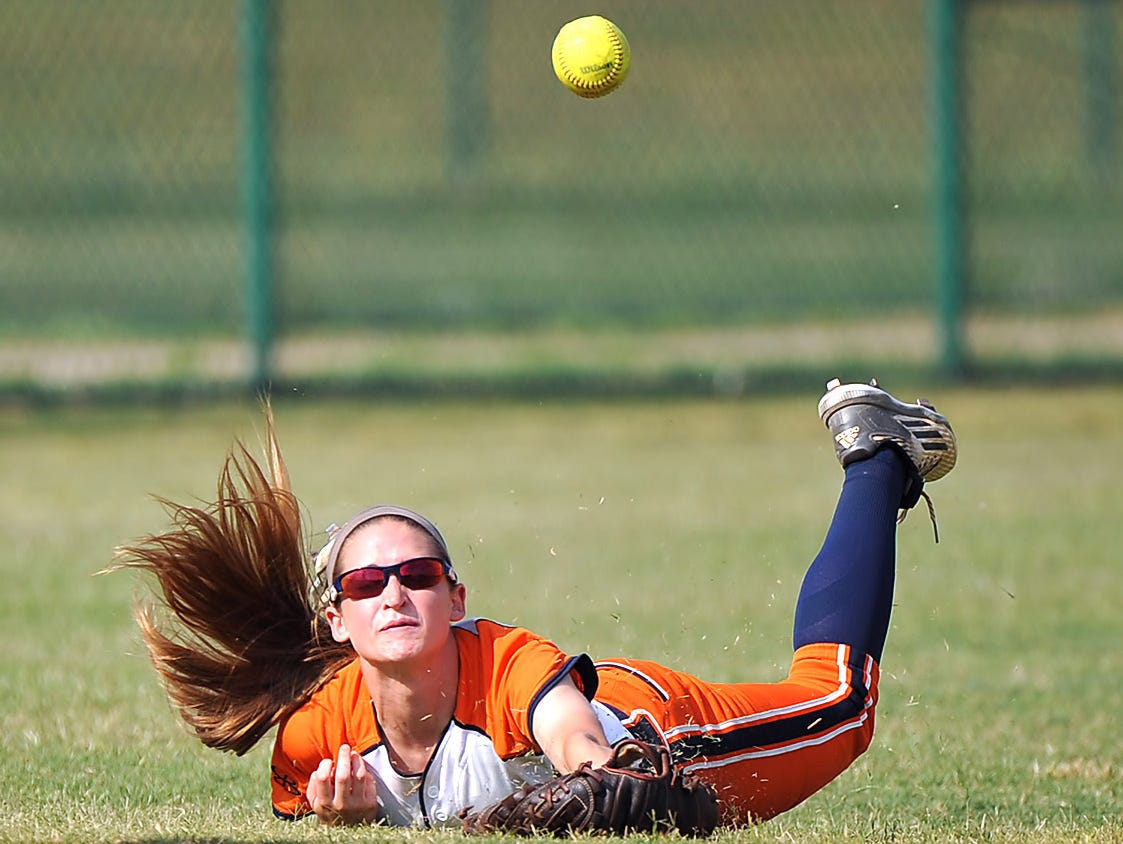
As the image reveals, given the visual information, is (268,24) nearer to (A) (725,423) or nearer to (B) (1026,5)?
(A) (725,423)

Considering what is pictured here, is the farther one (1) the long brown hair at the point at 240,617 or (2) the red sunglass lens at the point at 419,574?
(1) the long brown hair at the point at 240,617

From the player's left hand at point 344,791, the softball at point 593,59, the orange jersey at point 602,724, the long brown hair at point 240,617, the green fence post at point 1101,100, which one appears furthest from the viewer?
the green fence post at point 1101,100

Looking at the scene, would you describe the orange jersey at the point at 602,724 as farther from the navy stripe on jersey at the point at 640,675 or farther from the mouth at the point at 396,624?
the mouth at the point at 396,624

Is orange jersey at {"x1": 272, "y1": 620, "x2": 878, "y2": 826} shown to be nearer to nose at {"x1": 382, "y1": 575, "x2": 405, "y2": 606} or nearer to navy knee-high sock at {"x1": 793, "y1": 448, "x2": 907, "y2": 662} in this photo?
navy knee-high sock at {"x1": 793, "y1": 448, "x2": 907, "y2": 662}

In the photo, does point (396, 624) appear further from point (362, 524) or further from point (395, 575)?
point (362, 524)

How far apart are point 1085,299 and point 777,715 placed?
9025 mm

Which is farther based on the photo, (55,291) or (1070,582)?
(55,291)

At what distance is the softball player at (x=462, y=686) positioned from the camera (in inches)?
148

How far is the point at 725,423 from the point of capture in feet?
36.7

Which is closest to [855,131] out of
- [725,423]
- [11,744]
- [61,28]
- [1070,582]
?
[725,423]

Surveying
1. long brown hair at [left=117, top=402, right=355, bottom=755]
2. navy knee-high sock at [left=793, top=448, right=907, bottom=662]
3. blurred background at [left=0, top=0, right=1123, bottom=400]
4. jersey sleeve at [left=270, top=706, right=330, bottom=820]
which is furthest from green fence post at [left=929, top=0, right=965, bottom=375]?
jersey sleeve at [left=270, top=706, right=330, bottom=820]

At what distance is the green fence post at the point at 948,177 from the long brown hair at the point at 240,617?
26.6 ft

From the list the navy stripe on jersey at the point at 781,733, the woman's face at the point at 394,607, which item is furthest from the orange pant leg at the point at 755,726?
the woman's face at the point at 394,607

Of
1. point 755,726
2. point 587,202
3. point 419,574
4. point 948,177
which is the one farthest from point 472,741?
point 587,202
